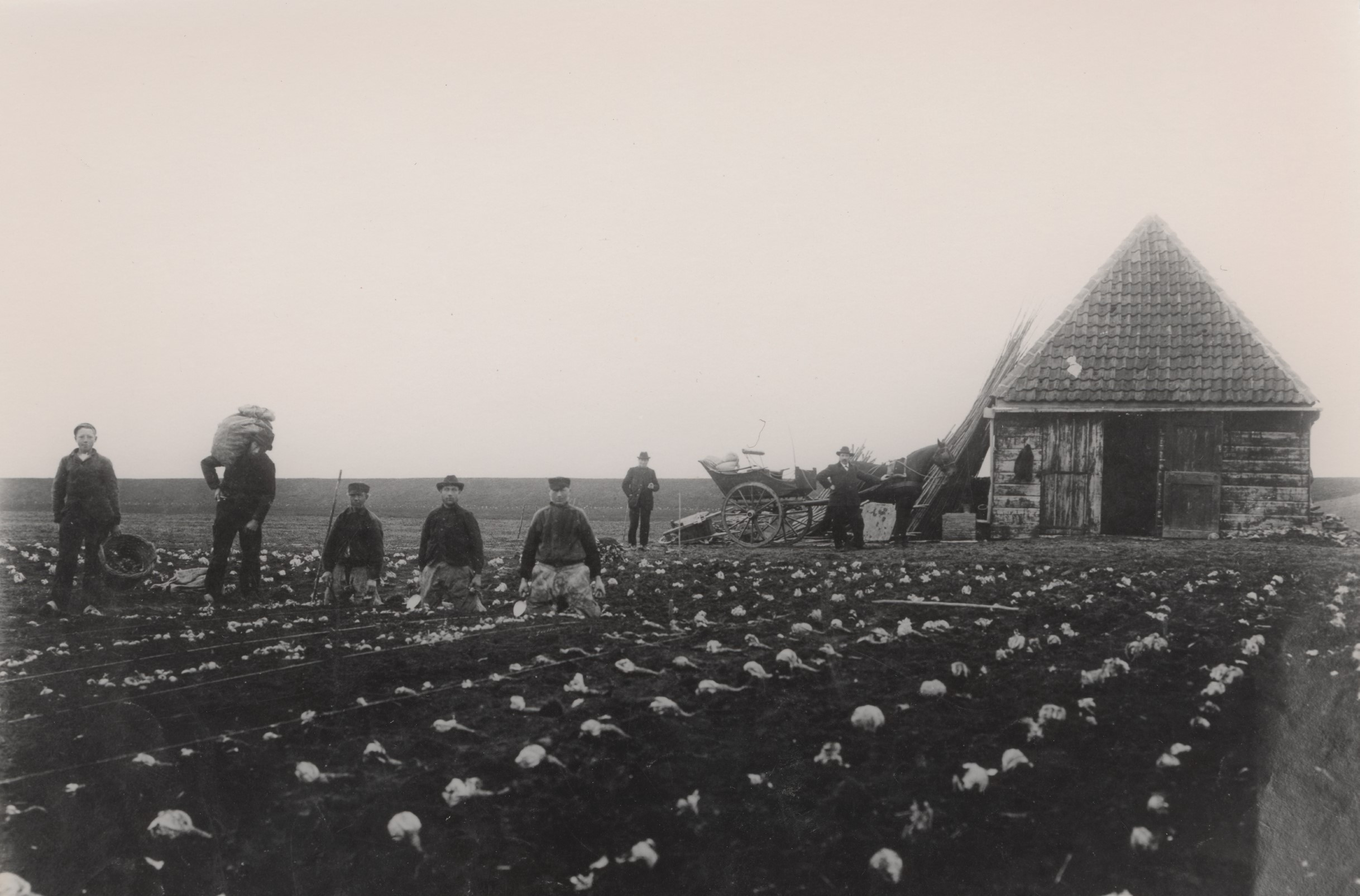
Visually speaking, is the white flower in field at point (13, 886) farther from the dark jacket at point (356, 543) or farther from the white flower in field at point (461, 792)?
the dark jacket at point (356, 543)

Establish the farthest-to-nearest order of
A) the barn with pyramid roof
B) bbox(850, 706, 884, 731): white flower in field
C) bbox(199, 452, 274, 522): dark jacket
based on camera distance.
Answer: the barn with pyramid roof, bbox(199, 452, 274, 522): dark jacket, bbox(850, 706, 884, 731): white flower in field

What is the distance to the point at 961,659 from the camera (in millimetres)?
4609

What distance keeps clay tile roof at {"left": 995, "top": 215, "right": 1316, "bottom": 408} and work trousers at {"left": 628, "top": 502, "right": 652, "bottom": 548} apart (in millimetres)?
5756

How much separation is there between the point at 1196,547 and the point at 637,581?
285 inches

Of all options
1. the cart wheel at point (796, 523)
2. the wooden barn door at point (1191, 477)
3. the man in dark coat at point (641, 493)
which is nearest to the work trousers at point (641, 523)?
the man in dark coat at point (641, 493)

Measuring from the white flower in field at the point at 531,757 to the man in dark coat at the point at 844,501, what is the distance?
332 inches

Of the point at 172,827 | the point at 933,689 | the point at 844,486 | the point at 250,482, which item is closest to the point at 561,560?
the point at 250,482

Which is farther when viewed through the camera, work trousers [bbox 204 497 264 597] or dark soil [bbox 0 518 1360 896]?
work trousers [bbox 204 497 264 597]

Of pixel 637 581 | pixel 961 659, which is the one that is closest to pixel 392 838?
pixel 961 659

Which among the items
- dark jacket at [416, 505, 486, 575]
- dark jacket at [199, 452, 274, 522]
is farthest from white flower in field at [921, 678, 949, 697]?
dark jacket at [199, 452, 274, 522]

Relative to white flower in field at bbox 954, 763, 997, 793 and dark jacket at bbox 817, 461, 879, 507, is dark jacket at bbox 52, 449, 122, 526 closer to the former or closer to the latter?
white flower in field at bbox 954, 763, 997, 793

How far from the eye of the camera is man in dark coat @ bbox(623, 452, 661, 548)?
35.7ft

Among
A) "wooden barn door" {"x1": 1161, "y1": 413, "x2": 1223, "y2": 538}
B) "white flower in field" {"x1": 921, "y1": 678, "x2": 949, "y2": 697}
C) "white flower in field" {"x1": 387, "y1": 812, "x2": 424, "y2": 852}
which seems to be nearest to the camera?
"white flower in field" {"x1": 387, "y1": 812, "x2": 424, "y2": 852}

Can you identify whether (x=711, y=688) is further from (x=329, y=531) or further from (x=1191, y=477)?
(x=1191, y=477)
